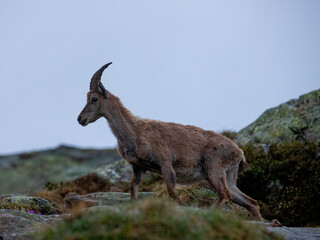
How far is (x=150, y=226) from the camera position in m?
4.27

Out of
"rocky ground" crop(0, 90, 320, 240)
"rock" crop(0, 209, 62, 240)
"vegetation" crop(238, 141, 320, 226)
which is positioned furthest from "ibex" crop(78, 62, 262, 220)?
"rock" crop(0, 209, 62, 240)

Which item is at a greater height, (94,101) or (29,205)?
(94,101)

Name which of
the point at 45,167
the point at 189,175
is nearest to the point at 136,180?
the point at 189,175

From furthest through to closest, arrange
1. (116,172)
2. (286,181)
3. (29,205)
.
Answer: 1. (116,172)
2. (286,181)
3. (29,205)

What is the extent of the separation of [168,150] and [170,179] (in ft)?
2.62

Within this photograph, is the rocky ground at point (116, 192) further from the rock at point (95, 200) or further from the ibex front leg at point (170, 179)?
the ibex front leg at point (170, 179)

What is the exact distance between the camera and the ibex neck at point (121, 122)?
997cm

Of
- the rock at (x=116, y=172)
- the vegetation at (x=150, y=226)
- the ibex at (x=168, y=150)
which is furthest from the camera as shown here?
the rock at (x=116, y=172)

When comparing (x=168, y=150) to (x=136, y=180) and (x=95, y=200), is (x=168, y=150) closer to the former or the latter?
(x=136, y=180)

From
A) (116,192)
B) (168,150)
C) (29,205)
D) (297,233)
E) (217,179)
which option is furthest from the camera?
(116,192)

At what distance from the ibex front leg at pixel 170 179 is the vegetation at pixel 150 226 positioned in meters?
4.63

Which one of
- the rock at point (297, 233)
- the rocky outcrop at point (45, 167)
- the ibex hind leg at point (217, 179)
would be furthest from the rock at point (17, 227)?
the rocky outcrop at point (45, 167)

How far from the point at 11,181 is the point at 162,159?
3528 cm

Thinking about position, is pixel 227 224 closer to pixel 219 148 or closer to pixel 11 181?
pixel 219 148
